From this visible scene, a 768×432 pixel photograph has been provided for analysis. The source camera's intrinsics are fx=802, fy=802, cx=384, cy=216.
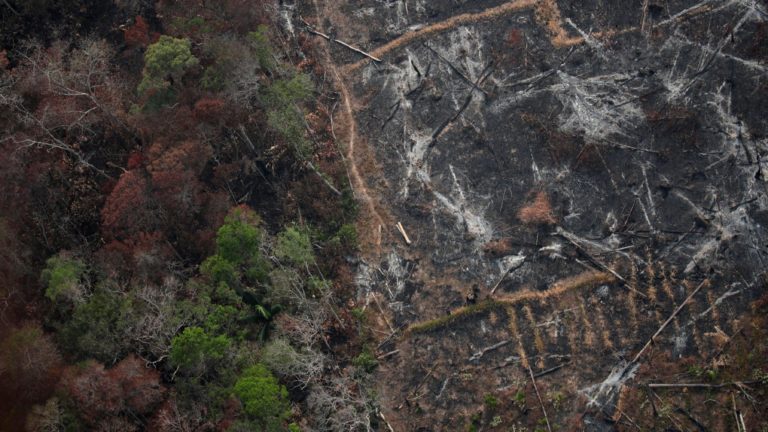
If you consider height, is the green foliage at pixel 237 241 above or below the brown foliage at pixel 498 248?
above

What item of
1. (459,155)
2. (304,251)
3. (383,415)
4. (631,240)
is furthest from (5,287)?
(631,240)

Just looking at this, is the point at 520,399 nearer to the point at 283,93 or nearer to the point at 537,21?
the point at 283,93

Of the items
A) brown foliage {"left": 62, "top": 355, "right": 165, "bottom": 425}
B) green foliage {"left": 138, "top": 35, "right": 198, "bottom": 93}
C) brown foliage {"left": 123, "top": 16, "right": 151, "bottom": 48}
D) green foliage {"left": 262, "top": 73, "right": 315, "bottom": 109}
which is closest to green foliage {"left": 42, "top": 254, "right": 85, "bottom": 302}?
brown foliage {"left": 62, "top": 355, "right": 165, "bottom": 425}

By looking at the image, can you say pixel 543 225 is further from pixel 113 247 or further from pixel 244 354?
pixel 113 247

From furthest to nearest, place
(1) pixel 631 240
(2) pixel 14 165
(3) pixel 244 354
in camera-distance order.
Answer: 1. (2) pixel 14 165
2. (1) pixel 631 240
3. (3) pixel 244 354

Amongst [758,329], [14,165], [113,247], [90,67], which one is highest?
[90,67]

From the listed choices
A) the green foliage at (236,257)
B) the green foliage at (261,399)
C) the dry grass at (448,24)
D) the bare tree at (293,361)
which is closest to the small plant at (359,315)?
the bare tree at (293,361)

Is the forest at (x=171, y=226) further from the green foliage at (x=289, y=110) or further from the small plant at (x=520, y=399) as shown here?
the small plant at (x=520, y=399)

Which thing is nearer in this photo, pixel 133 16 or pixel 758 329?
pixel 758 329
